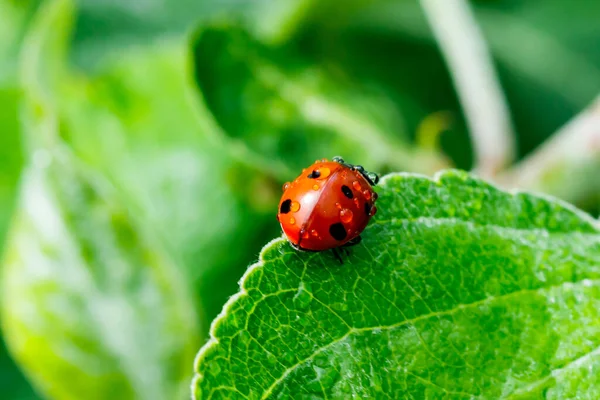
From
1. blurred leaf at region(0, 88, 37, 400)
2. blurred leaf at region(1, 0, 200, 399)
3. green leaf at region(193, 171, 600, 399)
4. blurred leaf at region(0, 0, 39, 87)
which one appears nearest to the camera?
green leaf at region(193, 171, 600, 399)

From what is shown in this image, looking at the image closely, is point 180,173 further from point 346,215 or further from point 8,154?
point 346,215

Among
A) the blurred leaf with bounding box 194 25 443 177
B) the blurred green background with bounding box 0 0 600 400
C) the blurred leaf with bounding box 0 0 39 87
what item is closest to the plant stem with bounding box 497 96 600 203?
the blurred green background with bounding box 0 0 600 400

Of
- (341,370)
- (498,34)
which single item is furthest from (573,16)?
(341,370)

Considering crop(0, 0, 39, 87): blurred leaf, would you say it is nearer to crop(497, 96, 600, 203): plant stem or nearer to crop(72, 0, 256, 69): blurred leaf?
crop(72, 0, 256, 69): blurred leaf

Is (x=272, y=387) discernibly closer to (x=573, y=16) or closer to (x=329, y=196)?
(x=329, y=196)

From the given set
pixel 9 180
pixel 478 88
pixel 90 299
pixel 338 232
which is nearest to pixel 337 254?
pixel 338 232

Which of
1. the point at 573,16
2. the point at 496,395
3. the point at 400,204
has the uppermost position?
the point at 573,16

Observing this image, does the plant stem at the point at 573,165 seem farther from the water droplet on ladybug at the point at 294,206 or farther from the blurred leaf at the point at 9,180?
the blurred leaf at the point at 9,180
